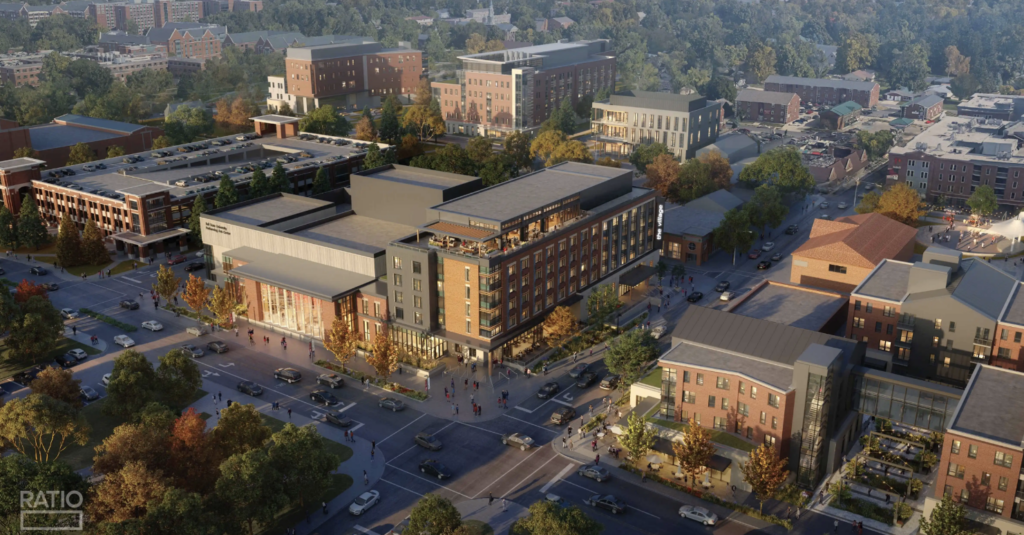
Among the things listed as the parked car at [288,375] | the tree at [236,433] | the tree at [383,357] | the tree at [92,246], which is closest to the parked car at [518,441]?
the tree at [383,357]

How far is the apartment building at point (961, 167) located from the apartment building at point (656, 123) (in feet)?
125

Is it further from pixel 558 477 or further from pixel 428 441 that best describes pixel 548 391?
pixel 428 441

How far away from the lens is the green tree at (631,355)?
281ft

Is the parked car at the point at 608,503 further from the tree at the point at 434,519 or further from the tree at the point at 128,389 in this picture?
the tree at the point at 128,389

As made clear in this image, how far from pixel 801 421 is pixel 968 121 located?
152 m

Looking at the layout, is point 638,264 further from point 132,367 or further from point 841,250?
point 132,367

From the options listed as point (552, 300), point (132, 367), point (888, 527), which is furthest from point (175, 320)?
point (888, 527)

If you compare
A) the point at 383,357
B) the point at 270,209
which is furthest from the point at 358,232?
the point at 383,357

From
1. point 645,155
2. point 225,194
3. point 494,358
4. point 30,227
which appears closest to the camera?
point 494,358

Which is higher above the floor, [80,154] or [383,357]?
[80,154]

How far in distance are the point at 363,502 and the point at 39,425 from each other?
91.8ft

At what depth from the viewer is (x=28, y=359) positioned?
9525 centimetres

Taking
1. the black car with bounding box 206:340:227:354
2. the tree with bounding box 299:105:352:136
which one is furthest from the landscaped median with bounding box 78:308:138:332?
the tree with bounding box 299:105:352:136

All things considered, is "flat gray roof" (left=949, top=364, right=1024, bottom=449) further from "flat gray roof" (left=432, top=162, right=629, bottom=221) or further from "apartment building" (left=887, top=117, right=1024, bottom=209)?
"apartment building" (left=887, top=117, right=1024, bottom=209)
